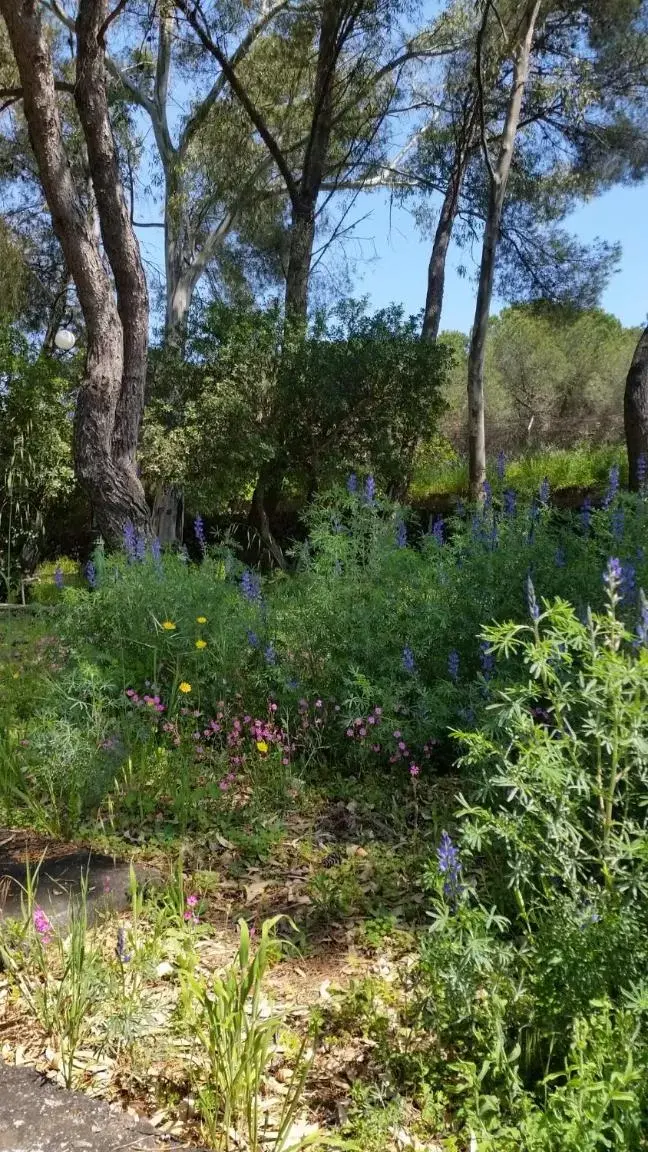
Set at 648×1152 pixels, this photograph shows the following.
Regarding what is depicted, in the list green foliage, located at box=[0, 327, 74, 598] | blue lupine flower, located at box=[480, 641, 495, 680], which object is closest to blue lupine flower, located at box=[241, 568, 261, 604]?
blue lupine flower, located at box=[480, 641, 495, 680]

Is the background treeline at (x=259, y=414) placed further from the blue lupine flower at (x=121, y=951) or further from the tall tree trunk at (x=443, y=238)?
the blue lupine flower at (x=121, y=951)

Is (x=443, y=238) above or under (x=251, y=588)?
above

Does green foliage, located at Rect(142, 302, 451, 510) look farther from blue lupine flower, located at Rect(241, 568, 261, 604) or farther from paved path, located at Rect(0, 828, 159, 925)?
paved path, located at Rect(0, 828, 159, 925)

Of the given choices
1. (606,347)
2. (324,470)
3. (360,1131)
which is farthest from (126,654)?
(606,347)

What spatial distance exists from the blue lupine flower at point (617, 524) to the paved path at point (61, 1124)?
2.66 meters

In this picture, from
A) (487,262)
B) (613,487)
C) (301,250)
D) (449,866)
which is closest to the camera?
(449,866)

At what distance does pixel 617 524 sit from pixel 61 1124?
282 centimetres

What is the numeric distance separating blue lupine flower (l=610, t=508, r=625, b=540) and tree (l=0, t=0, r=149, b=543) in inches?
177

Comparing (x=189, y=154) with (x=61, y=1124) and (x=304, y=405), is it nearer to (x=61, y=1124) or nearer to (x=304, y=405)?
(x=304, y=405)

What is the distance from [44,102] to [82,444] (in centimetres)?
299

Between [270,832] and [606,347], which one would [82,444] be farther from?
[606,347]

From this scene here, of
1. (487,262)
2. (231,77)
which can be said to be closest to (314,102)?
(231,77)

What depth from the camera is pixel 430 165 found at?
14.8 meters

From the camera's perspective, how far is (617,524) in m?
3.46
